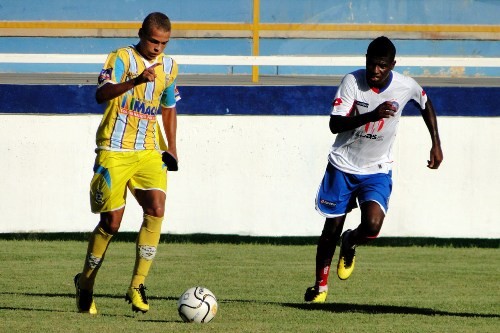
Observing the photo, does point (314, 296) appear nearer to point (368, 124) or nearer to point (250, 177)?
point (368, 124)

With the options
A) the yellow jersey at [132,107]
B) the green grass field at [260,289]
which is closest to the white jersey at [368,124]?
the green grass field at [260,289]

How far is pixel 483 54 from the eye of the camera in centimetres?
1869

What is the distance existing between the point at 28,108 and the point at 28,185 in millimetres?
845

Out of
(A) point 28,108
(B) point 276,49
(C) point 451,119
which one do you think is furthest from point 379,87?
(B) point 276,49

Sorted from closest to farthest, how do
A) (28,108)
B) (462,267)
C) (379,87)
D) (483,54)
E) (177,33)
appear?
1. (379,87)
2. (462,267)
3. (28,108)
4. (177,33)
5. (483,54)

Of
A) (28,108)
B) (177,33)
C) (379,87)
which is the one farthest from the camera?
(177,33)

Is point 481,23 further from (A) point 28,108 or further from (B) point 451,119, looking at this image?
(A) point 28,108

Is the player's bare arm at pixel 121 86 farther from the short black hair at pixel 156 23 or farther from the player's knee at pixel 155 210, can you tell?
the player's knee at pixel 155 210

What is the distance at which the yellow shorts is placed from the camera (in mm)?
7828

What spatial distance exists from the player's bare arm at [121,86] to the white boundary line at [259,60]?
502cm

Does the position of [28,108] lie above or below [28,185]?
above

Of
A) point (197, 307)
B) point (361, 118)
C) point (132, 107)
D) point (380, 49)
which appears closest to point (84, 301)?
point (197, 307)

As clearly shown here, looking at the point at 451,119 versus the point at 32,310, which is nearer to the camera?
the point at 32,310

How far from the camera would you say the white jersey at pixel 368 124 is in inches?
339
